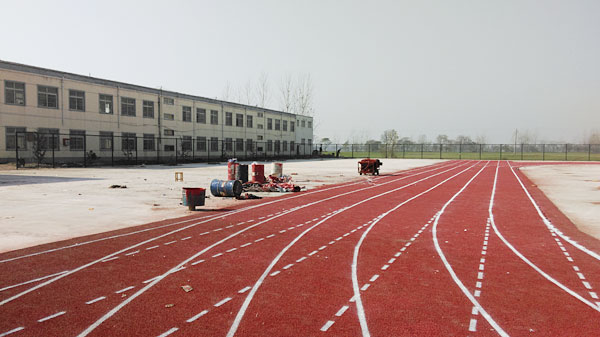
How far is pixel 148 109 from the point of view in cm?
4609

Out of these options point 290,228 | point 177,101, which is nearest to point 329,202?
point 290,228

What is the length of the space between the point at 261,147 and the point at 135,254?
5878 cm

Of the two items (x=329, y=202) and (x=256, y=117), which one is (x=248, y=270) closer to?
(x=329, y=202)

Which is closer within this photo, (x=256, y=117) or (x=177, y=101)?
(x=177, y=101)

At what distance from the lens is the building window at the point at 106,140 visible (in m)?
40.1

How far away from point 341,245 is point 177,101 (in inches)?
1789

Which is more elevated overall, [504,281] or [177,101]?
[177,101]

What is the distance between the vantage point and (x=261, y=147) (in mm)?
65938

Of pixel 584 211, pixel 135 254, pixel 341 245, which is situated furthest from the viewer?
pixel 584 211

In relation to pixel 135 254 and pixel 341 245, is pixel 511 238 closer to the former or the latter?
pixel 341 245

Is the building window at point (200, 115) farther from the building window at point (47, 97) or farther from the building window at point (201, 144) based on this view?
the building window at point (47, 97)

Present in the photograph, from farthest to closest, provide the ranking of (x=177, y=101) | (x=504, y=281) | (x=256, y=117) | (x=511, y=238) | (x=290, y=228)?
(x=256, y=117) → (x=177, y=101) → (x=290, y=228) → (x=511, y=238) → (x=504, y=281)

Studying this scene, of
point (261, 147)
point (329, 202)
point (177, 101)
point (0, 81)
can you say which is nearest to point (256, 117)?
point (261, 147)

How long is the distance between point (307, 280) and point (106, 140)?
3971 cm
